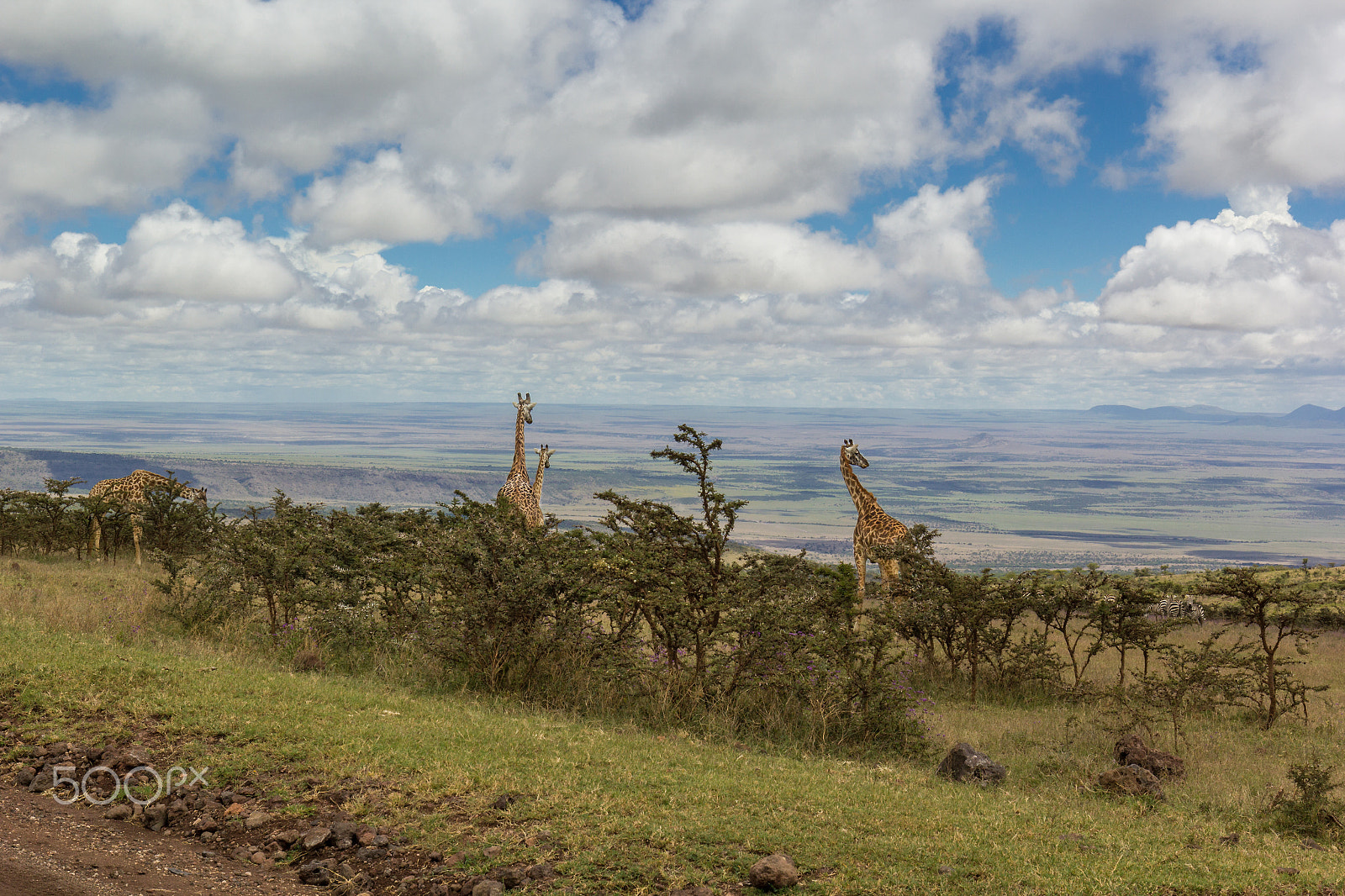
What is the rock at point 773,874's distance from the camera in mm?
6016

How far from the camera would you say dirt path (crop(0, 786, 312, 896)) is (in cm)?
593

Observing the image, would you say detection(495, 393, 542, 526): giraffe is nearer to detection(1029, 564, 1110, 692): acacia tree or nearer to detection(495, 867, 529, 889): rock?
detection(1029, 564, 1110, 692): acacia tree

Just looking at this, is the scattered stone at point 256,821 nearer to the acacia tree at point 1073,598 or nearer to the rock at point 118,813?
the rock at point 118,813

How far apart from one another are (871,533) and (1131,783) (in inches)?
489

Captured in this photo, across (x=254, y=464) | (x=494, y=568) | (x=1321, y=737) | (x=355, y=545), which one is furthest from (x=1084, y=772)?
(x=254, y=464)

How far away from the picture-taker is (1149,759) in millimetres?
10023

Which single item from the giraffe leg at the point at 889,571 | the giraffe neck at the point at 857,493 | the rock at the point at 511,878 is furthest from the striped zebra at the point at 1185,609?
the rock at the point at 511,878

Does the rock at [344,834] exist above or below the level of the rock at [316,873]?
above

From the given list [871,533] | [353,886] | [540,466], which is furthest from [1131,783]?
[540,466]

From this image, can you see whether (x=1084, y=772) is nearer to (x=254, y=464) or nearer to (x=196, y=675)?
(x=196, y=675)

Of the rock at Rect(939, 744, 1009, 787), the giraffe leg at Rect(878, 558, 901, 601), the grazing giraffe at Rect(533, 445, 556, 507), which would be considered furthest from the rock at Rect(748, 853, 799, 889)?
the grazing giraffe at Rect(533, 445, 556, 507)

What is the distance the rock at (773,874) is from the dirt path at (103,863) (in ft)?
9.84

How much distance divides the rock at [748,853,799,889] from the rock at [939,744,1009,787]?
383 cm

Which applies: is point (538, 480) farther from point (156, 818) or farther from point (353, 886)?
point (353, 886)
